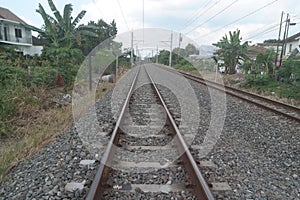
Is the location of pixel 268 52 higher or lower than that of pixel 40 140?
higher

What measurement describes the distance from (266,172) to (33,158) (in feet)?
10.7

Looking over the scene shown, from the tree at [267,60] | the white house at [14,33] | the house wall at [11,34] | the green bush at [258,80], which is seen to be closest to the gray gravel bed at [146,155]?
the green bush at [258,80]

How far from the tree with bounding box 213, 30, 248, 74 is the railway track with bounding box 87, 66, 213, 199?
15.6 meters

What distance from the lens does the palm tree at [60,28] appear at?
1219cm

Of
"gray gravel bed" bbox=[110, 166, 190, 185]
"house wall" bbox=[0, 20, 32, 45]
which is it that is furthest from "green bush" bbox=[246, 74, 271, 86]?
"house wall" bbox=[0, 20, 32, 45]

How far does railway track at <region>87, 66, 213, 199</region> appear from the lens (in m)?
2.43

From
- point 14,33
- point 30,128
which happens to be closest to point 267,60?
point 30,128

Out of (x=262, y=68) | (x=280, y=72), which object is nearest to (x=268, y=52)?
(x=262, y=68)

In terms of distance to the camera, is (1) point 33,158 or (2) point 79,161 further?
(1) point 33,158

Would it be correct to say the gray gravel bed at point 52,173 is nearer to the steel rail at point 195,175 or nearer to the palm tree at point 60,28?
the steel rail at point 195,175

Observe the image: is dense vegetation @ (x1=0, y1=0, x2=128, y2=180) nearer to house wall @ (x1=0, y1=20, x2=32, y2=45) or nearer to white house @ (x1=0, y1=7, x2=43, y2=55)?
white house @ (x1=0, y1=7, x2=43, y2=55)

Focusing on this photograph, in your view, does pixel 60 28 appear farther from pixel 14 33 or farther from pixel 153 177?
pixel 14 33

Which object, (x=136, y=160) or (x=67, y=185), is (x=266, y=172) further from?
(x=67, y=185)

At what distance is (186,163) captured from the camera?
9.78 feet
